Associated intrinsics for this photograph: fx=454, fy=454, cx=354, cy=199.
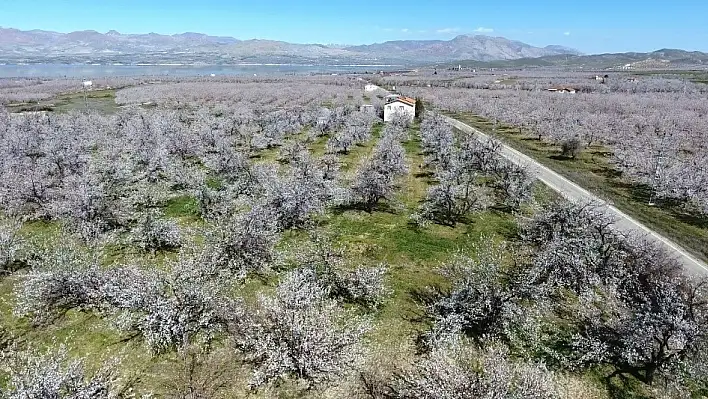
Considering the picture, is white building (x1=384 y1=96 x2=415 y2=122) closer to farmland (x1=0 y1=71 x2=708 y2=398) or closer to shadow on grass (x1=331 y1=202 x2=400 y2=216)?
farmland (x1=0 y1=71 x2=708 y2=398)

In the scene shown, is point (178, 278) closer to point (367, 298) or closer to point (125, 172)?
point (367, 298)

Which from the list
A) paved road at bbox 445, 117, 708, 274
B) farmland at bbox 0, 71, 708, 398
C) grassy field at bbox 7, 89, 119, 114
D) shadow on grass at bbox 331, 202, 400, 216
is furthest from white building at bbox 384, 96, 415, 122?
grassy field at bbox 7, 89, 119, 114

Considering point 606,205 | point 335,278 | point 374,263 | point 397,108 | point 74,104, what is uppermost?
point 397,108

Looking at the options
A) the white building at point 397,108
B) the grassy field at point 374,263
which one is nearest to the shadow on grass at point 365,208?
the grassy field at point 374,263

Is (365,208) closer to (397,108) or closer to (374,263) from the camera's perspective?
(374,263)

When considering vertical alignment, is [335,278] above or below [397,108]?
below

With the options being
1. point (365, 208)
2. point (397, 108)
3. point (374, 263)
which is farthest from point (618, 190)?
point (397, 108)

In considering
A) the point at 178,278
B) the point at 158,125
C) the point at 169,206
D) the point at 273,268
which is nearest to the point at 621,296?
the point at 273,268
